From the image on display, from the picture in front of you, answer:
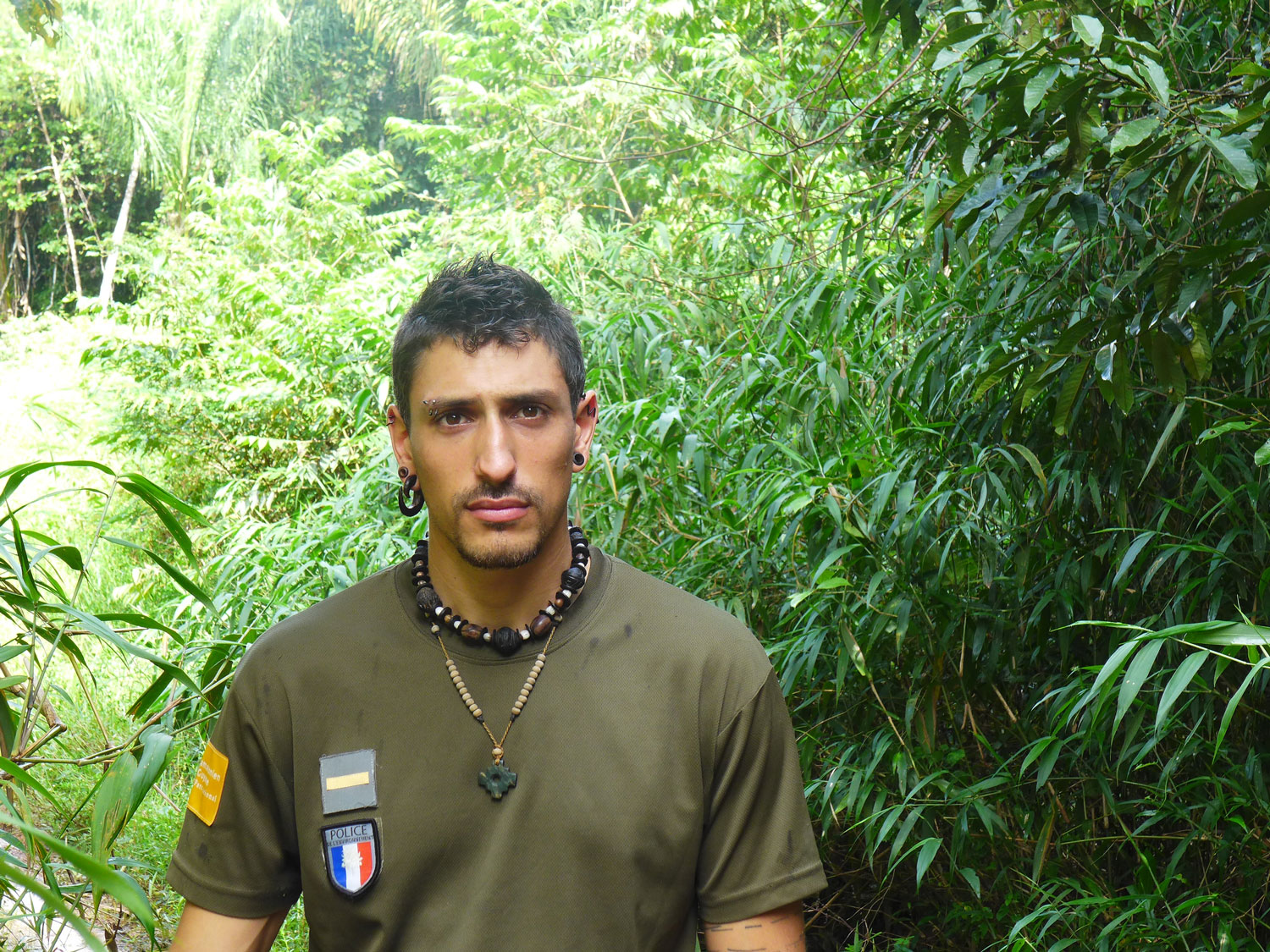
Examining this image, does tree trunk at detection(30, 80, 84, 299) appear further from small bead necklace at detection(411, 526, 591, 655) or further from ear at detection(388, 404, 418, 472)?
small bead necklace at detection(411, 526, 591, 655)

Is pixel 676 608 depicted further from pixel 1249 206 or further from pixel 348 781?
pixel 1249 206

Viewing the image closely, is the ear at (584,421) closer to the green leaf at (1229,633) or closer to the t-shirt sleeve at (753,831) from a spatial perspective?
the t-shirt sleeve at (753,831)

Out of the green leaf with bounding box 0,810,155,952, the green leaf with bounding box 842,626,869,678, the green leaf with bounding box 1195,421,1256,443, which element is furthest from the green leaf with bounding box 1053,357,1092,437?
the green leaf with bounding box 0,810,155,952

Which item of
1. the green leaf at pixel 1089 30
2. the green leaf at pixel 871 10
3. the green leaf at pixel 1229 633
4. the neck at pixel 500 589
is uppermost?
the green leaf at pixel 871 10

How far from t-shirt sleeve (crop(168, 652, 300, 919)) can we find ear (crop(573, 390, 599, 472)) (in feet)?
1.63

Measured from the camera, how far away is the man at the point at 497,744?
1288 mm

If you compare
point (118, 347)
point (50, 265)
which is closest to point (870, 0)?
point (118, 347)

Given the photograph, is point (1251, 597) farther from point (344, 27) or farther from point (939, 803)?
point (344, 27)

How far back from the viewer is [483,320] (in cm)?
139

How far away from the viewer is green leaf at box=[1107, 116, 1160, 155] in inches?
54.7

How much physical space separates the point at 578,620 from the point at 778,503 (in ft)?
2.57

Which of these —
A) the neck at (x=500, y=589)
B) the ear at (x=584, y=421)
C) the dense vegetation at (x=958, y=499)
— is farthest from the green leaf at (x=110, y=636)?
the ear at (x=584, y=421)

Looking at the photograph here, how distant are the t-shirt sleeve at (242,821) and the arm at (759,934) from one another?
52cm

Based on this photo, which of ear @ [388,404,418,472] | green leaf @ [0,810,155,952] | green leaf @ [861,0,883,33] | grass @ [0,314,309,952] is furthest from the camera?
grass @ [0,314,309,952]
